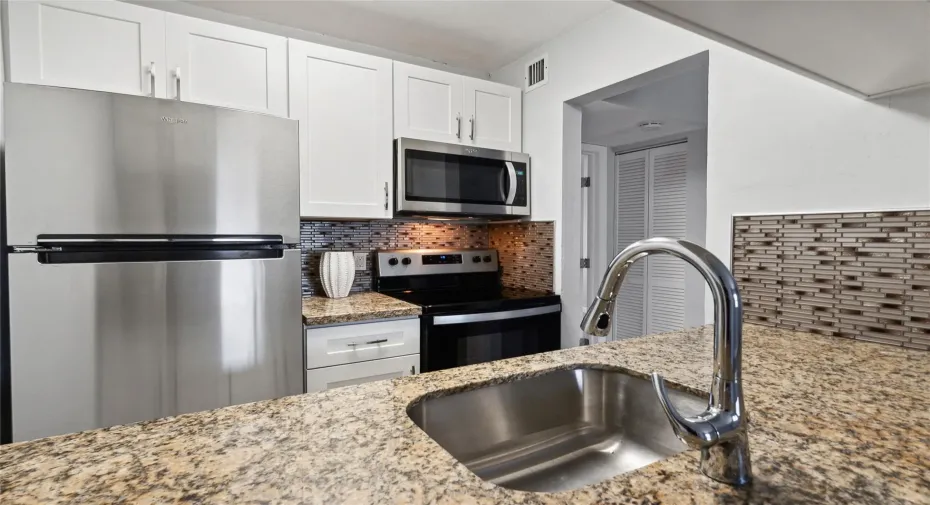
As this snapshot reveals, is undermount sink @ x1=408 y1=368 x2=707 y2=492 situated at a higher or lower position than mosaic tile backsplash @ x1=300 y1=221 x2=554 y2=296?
lower

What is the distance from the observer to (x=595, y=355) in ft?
3.72

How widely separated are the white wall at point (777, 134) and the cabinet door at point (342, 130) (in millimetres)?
1103

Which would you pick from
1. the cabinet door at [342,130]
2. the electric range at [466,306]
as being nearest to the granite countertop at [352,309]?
the electric range at [466,306]

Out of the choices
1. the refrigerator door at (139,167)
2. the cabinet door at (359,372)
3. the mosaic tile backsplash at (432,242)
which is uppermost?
the refrigerator door at (139,167)

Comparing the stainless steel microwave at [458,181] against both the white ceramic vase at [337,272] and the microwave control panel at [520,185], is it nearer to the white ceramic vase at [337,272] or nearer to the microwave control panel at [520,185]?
the microwave control panel at [520,185]

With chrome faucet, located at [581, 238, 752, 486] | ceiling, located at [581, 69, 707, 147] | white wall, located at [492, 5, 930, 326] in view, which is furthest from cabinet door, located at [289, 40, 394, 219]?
chrome faucet, located at [581, 238, 752, 486]

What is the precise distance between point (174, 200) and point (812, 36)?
184 cm

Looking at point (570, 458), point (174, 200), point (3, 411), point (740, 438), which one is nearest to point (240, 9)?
point (174, 200)

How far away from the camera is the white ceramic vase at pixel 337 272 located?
7.74 ft

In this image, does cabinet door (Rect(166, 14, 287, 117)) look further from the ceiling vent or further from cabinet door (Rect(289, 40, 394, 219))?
the ceiling vent

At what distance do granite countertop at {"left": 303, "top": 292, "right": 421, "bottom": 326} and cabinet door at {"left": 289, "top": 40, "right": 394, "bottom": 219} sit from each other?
1.43ft

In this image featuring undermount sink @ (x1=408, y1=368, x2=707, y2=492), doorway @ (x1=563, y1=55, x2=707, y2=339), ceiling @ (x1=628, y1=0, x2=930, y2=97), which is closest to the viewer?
ceiling @ (x1=628, y1=0, x2=930, y2=97)

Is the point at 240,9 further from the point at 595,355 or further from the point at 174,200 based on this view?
the point at 595,355

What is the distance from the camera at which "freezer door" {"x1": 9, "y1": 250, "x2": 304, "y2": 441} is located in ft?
4.59
